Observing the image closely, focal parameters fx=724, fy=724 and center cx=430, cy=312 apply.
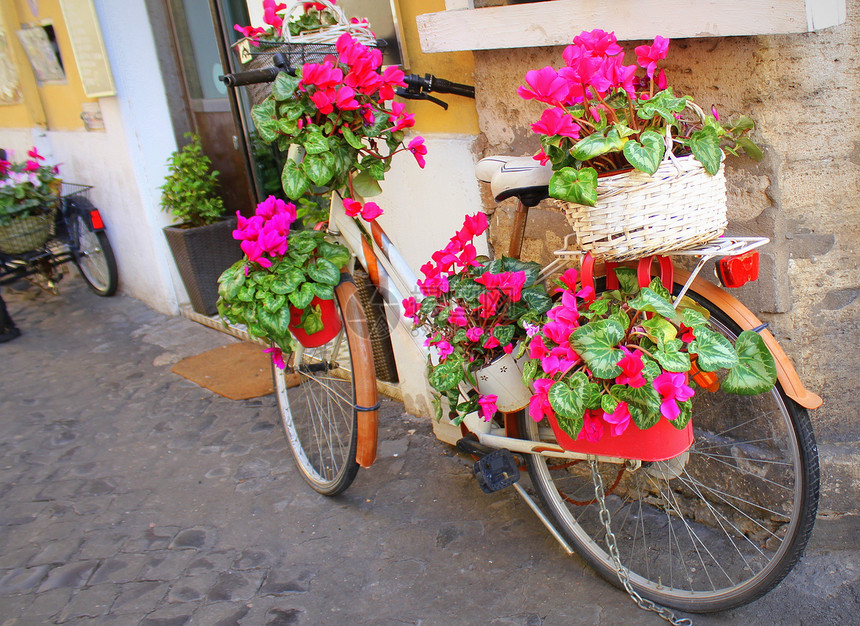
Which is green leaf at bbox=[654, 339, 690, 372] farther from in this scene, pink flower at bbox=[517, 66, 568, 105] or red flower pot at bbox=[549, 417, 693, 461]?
pink flower at bbox=[517, 66, 568, 105]

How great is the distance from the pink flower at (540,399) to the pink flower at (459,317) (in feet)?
1.37

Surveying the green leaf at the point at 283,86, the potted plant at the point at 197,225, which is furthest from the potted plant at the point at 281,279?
the potted plant at the point at 197,225

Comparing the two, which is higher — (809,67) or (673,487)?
(809,67)

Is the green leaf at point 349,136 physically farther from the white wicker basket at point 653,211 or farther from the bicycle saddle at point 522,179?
the white wicker basket at point 653,211

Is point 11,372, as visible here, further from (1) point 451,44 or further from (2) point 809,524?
(2) point 809,524

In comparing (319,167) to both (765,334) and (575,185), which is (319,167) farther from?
(765,334)

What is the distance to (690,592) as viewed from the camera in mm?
2193

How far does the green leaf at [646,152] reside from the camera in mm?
1591

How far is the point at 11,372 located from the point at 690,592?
14.9 ft

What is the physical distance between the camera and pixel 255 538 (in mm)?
2918

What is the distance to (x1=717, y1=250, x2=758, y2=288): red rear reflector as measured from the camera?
1835mm

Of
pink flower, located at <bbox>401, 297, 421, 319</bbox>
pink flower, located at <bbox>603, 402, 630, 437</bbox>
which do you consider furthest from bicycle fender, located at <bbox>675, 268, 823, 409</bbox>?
pink flower, located at <bbox>401, 297, 421, 319</bbox>

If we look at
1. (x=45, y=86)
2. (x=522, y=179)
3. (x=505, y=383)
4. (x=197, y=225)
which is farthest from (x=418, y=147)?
(x=45, y=86)

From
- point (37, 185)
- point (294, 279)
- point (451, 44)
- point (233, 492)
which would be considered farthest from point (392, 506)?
point (37, 185)
